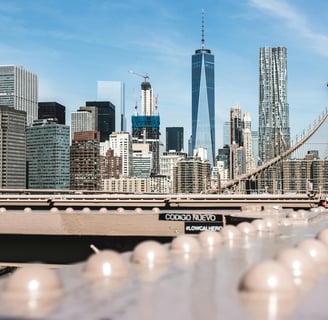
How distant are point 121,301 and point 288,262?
2358 mm

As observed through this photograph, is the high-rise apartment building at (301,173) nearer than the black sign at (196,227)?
No

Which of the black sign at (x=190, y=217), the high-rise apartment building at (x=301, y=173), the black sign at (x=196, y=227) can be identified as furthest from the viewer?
the high-rise apartment building at (x=301, y=173)

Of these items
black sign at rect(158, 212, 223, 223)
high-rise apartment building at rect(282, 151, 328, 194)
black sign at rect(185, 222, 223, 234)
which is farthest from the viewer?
high-rise apartment building at rect(282, 151, 328, 194)

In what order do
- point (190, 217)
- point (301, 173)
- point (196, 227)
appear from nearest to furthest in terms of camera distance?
point (196, 227), point (190, 217), point (301, 173)

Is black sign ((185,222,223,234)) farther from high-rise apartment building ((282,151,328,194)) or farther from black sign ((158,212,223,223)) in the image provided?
high-rise apartment building ((282,151,328,194))

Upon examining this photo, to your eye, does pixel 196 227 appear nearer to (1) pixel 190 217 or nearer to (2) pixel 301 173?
(1) pixel 190 217

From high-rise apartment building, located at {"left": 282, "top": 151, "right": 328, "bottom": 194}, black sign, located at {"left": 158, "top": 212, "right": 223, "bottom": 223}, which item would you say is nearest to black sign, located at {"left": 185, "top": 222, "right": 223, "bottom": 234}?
black sign, located at {"left": 158, "top": 212, "right": 223, "bottom": 223}

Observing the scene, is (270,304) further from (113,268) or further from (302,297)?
(113,268)

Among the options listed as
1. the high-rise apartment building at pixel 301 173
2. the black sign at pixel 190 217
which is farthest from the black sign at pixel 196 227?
the high-rise apartment building at pixel 301 173

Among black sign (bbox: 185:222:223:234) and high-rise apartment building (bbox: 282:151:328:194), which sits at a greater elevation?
high-rise apartment building (bbox: 282:151:328:194)

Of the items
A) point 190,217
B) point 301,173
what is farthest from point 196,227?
point 301,173

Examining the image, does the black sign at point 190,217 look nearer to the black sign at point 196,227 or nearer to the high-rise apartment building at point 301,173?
the black sign at point 196,227

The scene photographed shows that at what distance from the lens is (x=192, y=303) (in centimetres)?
589

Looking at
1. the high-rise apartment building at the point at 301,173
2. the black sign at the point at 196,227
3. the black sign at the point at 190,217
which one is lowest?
the black sign at the point at 196,227
